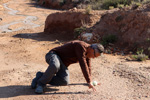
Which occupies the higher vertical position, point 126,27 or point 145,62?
point 126,27

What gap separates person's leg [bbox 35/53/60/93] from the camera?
3951mm

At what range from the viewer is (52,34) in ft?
37.0

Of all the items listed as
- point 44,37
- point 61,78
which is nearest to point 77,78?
point 61,78

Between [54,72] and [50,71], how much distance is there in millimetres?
80

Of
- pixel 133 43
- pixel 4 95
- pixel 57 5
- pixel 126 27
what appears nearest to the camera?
pixel 4 95

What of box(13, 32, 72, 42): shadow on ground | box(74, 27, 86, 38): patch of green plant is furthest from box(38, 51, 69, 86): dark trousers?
box(13, 32, 72, 42): shadow on ground

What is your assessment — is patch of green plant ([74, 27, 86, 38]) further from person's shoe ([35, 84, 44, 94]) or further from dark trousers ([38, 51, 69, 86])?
person's shoe ([35, 84, 44, 94])

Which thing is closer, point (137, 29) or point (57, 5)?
point (137, 29)

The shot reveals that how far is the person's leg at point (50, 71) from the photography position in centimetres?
395

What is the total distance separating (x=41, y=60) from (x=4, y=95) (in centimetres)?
272

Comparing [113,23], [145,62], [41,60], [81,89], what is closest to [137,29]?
[113,23]

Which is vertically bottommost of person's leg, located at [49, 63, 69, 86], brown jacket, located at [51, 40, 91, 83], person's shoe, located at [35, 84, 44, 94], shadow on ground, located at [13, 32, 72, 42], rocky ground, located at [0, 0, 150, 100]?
shadow on ground, located at [13, 32, 72, 42]

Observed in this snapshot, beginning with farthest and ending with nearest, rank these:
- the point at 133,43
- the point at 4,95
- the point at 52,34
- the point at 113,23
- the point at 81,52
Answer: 1. the point at 52,34
2. the point at 113,23
3. the point at 133,43
4. the point at 4,95
5. the point at 81,52

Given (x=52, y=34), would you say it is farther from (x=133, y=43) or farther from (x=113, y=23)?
(x=133, y=43)
